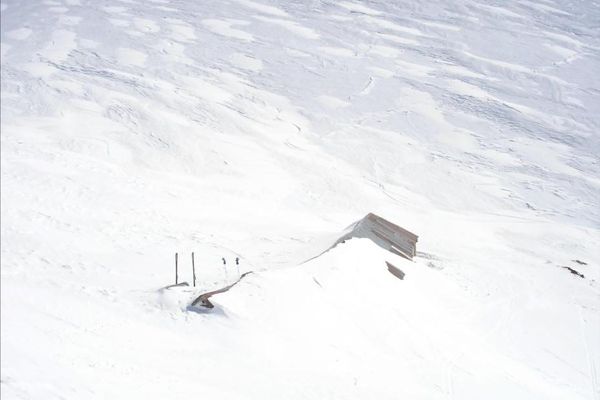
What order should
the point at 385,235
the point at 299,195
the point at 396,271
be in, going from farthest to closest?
the point at 299,195 < the point at 385,235 < the point at 396,271

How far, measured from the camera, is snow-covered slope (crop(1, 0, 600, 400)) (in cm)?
1445

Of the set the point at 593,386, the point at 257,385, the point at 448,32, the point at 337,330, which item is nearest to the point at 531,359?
the point at 593,386

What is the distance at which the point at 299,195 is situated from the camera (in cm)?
3089

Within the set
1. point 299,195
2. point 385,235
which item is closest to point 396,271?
point 385,235

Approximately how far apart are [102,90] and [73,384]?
3311 centimetres

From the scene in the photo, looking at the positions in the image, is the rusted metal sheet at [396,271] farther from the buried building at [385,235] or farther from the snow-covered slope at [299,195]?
the buried building at [385,235]

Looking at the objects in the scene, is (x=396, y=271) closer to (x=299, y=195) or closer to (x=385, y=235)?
(x=385, y=235)

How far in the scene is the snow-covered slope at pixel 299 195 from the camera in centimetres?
1445

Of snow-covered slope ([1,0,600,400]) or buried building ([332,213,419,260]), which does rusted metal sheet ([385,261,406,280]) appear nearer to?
snow-covered slope ([1,0,600,400])

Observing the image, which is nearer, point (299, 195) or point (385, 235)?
point (385, 235)

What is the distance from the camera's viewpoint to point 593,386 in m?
16.5

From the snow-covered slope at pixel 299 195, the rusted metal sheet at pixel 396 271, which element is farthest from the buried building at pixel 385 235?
the rusted metal sheet at pixel 396 271

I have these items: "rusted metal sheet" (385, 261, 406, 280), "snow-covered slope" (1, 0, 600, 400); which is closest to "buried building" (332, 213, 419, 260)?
"snow-covered slope" (1, 0, 600, 400)

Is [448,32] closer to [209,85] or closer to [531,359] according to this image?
[209,85]
